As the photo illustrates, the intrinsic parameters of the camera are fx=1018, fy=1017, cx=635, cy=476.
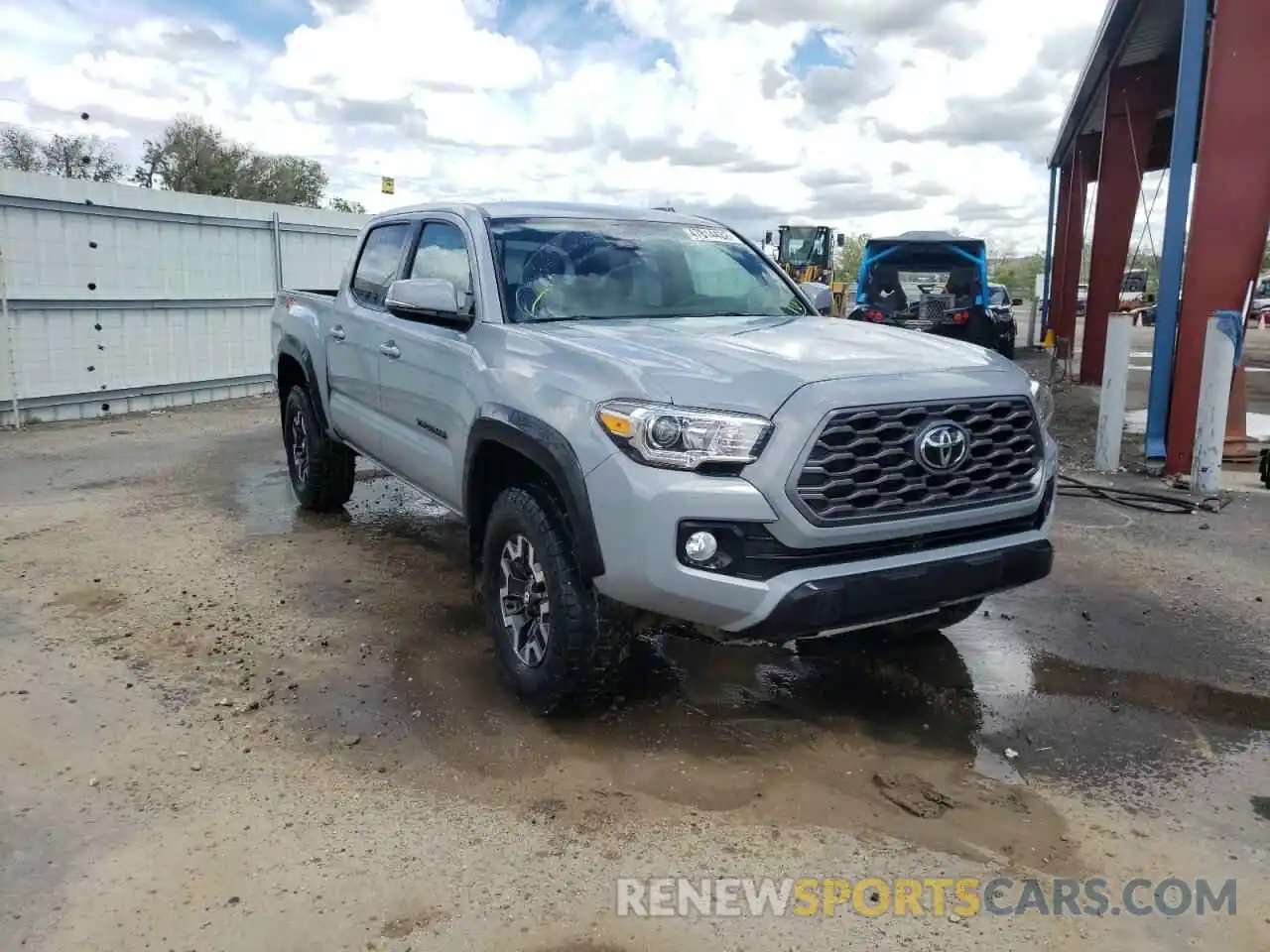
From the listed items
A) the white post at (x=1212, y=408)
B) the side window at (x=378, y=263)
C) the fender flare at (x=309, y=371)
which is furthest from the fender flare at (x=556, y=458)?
the white post at (x=1212, y=408)

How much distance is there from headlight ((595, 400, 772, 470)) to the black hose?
5.30 meters

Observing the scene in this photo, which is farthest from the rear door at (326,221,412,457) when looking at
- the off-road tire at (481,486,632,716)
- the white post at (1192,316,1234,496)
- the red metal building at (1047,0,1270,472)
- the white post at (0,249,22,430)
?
the red metal building at (1047,0,1270,472)

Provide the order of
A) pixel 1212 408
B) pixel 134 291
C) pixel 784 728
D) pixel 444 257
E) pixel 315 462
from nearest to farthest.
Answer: pixel 784 728, pixel 444 257, pixel 315 462, pixel 1212 408, pixel 134 291

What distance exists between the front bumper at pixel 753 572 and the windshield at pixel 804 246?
96.6 feet

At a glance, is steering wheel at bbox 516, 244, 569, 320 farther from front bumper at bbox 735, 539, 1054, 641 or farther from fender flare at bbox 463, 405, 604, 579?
front bumper at bbox 735, 539, 1054, 641

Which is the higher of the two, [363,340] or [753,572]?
[363,340]

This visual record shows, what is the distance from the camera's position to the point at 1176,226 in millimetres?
8523

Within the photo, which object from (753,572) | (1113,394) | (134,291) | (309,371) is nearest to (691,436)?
(753,572)

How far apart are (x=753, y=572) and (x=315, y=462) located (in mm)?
4311

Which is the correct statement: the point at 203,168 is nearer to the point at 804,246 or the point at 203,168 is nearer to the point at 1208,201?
the point at 804,246

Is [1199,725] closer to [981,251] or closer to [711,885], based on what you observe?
[711,885]

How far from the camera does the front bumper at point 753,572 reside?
10.2ft

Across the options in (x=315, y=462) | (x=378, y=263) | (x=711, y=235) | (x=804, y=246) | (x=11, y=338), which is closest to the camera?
(x=711, y=235)

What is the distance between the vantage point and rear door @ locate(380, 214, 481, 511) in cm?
428
